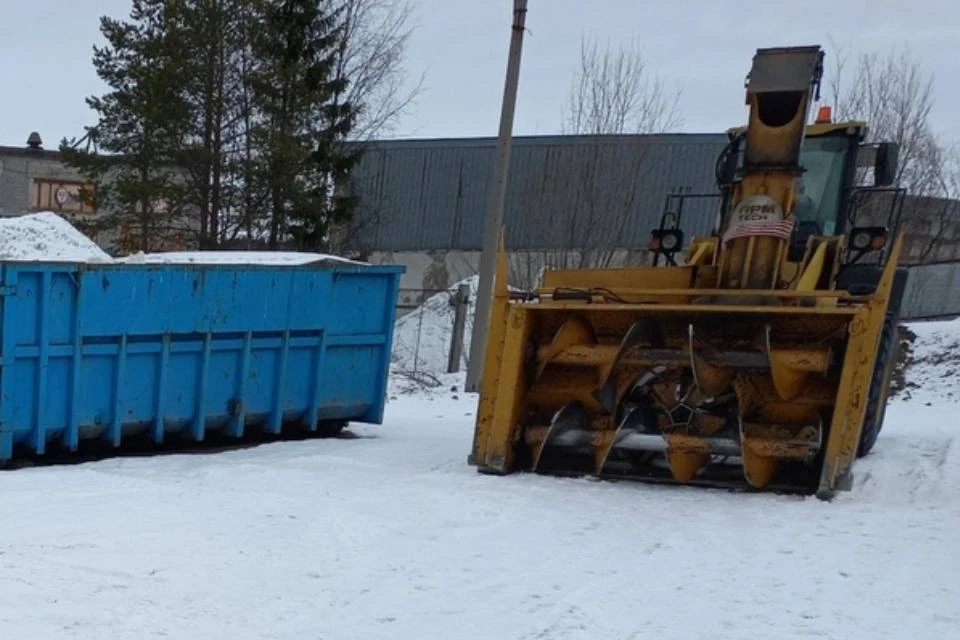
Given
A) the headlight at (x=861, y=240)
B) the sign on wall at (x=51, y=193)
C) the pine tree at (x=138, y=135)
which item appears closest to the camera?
the headlight at (x=861, y=240)

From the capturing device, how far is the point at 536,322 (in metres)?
7.67

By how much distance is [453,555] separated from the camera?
536 cm

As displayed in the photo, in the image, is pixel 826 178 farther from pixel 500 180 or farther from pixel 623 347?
pixel 500 180

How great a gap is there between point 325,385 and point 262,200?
12.4 m

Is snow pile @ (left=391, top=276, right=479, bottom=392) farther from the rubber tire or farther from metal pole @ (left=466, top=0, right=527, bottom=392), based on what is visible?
the rubber tire

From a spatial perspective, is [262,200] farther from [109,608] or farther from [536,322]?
[109,608]

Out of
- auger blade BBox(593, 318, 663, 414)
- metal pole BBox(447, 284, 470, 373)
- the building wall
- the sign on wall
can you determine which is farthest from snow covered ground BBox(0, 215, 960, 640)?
the building wall

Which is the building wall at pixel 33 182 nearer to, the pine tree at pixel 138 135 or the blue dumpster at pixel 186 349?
the pine tree at pixel 138 135

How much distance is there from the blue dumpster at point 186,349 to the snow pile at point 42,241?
20.7 feet

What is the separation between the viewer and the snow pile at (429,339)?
58.9 ft

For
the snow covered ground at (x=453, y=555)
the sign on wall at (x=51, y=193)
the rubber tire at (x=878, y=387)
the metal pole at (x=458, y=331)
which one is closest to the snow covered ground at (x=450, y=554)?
the snow covered ground at (x=453, y=555)

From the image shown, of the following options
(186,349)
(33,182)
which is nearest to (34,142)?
(33,182)

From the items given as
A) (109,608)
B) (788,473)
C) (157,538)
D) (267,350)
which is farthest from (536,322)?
(109,608)

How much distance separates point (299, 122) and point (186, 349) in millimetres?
Result: 14039
